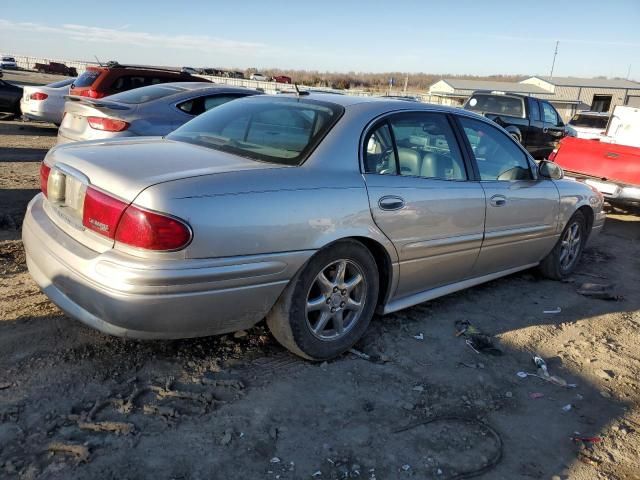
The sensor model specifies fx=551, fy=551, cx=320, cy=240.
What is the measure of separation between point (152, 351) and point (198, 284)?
0.82m

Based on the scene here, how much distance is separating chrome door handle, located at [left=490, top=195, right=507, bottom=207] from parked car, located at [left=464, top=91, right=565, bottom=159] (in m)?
9.29

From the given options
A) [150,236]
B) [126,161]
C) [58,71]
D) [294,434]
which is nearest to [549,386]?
[294,434]

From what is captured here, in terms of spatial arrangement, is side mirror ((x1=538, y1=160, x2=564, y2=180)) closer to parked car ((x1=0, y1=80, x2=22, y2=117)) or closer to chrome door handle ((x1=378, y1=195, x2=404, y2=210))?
chrome door handle ((x1=378, y1=195, x2=404, y2=210))

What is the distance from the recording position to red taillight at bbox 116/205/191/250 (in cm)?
255

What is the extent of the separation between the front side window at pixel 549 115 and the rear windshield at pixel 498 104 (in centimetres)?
92

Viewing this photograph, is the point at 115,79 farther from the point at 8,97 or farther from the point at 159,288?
the point at 159,288

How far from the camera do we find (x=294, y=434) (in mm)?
2658

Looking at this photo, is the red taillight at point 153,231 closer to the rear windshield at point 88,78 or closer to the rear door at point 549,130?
the rear windshield at point 88,78

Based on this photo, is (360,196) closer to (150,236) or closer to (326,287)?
(326,287)

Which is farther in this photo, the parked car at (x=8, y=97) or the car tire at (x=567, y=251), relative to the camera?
the parked car at (x=8, y=97)

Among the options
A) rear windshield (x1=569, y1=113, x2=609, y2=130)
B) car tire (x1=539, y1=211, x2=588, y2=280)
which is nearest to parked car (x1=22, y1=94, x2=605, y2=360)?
car tire (x1=539, y1=211, x2=588, y2=280)

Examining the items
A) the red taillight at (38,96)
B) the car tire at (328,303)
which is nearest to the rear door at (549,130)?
the car tire at (328,303)

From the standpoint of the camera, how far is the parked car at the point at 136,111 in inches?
257

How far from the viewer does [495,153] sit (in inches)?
180
